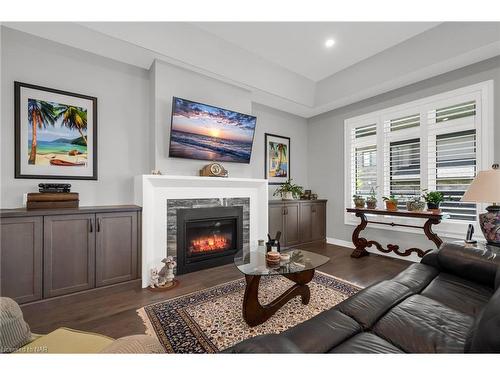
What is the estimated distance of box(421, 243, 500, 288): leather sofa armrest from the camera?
5.55 ft

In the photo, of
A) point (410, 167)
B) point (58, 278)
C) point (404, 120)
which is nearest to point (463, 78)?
point (404, 120)

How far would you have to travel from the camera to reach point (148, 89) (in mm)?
3227

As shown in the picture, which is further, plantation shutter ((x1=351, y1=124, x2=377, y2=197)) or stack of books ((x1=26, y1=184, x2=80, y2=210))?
plantation shutter ((x1=351, y1=124, x2=377, y2=197))

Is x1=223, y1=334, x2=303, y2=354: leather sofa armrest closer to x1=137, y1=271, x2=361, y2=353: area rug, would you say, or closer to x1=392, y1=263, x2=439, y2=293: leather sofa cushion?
x1=137, y1=271, x2=361, y2=353: area rug

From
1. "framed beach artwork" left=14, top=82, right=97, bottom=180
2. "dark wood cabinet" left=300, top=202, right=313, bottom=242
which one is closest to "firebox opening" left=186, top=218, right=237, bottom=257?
"framed beach artwork" left=14, top=82, right=97, bottom=180

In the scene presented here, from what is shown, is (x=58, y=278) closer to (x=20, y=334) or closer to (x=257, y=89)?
(x=20, y=334)

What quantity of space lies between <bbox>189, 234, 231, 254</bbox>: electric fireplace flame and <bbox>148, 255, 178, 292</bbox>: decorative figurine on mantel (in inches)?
17.5

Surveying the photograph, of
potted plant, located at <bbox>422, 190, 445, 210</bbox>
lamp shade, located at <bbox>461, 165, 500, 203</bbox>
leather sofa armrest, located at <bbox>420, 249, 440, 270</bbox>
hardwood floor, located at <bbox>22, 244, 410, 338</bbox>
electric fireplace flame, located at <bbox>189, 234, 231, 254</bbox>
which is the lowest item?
hardwood floor, located at <bbox>22, 244, 410, 338</bbox>

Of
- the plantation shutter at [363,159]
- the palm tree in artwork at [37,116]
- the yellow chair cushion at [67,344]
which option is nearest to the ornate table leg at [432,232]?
the plantation shutter at [363,159]

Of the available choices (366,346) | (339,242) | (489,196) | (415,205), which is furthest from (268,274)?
(339,242)

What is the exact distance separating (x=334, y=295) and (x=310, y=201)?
2.37 m

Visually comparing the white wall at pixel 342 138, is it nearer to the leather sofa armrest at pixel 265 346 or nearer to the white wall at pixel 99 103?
the white wall at pixel 99 103

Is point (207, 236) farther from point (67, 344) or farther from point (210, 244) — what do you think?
point (67, 344)

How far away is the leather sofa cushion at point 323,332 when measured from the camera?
3.37 ft
